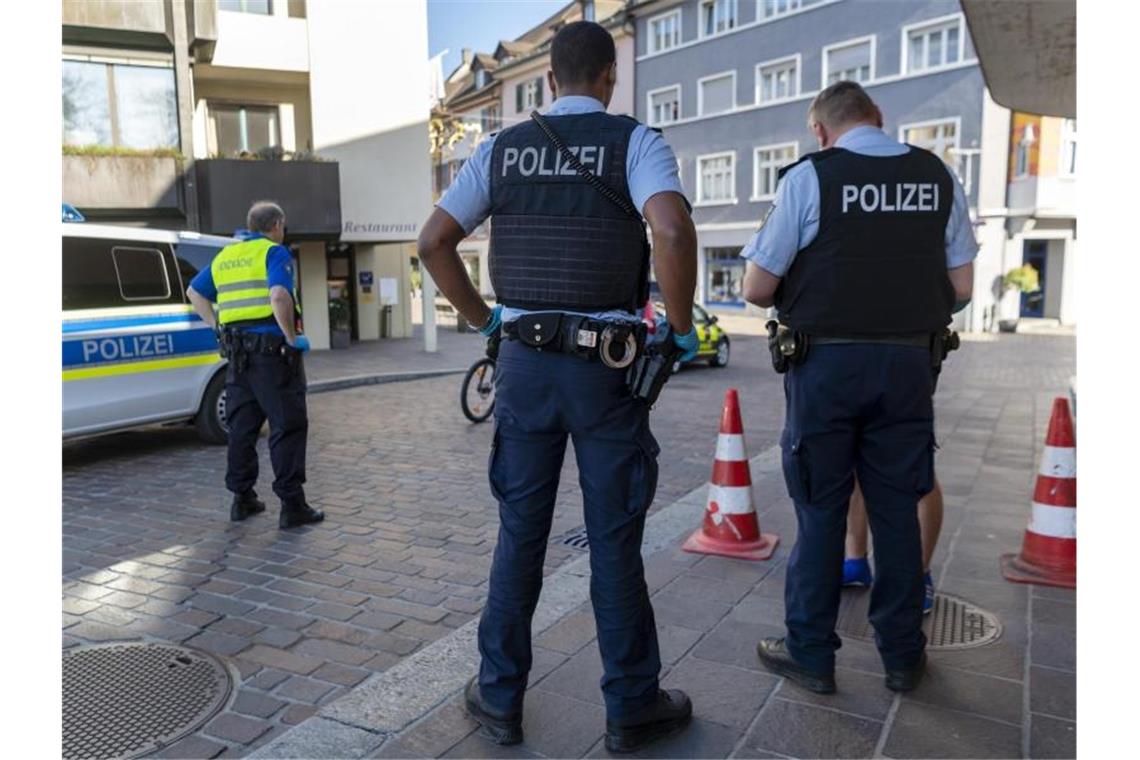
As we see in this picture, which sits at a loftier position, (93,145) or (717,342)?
(93,145)

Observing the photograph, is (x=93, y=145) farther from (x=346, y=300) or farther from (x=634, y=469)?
(x=634, y=469)

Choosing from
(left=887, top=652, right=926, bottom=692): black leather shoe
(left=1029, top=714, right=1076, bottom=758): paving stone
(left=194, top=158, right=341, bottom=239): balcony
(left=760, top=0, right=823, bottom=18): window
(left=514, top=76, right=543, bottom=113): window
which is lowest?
(left=1029, top=714, right=1076, bottom=758): paving stone

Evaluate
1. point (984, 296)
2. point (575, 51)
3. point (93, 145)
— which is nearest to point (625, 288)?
point (575, 51)

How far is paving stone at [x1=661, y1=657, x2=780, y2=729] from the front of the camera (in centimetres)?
288

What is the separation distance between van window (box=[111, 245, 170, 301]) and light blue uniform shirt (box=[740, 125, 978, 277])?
20.0 feet

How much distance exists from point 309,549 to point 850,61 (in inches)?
1094

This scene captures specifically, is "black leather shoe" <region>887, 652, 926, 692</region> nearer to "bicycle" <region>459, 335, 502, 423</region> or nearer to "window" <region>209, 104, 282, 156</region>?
"bicycle" <region>459, 335, 502, 423</region>

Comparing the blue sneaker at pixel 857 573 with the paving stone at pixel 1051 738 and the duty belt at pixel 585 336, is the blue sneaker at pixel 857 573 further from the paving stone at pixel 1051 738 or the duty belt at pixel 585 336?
the duty belt at pixel 585 336

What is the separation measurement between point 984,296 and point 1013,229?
2236 millimetres

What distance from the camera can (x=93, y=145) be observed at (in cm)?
1584

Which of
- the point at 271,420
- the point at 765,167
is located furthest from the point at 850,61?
the point at 271,420

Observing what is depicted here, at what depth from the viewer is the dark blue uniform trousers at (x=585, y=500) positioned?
105 inches

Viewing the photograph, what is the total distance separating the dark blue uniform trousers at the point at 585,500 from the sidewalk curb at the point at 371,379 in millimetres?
10522

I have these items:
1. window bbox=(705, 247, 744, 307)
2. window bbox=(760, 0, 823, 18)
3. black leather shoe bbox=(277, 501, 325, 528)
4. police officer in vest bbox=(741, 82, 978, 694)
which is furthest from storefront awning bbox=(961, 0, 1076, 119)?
window bbox=(705, 247, 744, 307)
